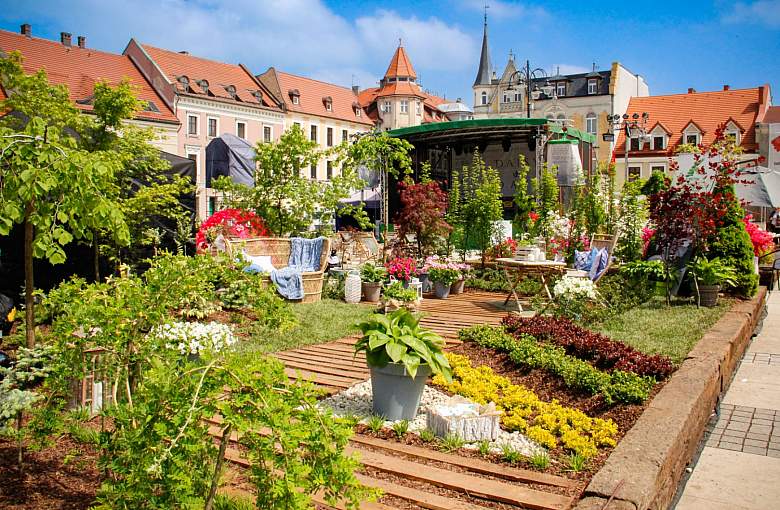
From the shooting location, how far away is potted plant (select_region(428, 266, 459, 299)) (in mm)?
10172

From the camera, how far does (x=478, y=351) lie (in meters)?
5.95

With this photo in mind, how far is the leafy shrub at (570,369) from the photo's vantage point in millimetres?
4547

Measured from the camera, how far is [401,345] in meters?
4.23

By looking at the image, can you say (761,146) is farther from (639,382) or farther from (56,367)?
(56,367)

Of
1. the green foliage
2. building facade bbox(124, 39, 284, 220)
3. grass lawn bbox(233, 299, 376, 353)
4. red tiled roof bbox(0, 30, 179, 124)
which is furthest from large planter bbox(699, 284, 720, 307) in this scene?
building facade bbox(124, 39, 284, 220)

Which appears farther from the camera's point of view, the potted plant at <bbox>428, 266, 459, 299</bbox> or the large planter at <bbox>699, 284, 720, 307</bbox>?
the potted plant at <bbox>428, 266, 459, 299</bbox>

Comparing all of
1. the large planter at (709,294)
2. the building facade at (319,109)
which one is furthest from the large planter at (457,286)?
the building facade at (319,109)

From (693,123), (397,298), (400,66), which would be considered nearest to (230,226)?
(397,298)

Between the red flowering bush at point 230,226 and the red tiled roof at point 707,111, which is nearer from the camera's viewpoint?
the red flowering bush at point 230,226

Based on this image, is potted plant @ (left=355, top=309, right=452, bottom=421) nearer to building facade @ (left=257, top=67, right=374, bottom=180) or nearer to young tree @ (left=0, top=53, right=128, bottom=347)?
young tree @ (left=0, top=53, right=128, bottom=347)

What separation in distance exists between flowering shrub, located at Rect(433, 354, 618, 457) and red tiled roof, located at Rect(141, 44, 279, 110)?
33.6 metres

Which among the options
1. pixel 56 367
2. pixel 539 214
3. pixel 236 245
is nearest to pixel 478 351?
pixel 56 367

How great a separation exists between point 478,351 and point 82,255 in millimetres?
5724

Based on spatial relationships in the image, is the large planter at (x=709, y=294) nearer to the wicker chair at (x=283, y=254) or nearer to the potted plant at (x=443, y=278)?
the potted plant at (x=443, y=278)
